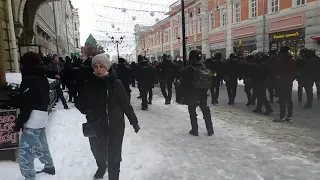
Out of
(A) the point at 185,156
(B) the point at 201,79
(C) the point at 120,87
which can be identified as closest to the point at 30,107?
(C) the point at 120,87

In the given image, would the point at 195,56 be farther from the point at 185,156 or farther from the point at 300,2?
the point at 300,2

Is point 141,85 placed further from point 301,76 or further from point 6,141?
point 6,141

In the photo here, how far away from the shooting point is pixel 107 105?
362 centimetres

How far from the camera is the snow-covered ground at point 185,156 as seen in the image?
4.34 m

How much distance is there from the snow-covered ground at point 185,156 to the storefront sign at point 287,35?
15.6 metres

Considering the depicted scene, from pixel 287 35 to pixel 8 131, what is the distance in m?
21.1

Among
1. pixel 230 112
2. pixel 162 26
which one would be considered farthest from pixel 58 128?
pixel 162 26

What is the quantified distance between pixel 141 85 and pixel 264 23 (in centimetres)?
1689

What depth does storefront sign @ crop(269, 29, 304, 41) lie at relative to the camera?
20459 millimetres

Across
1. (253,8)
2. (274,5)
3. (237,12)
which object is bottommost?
(274,5)

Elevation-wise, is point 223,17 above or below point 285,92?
above

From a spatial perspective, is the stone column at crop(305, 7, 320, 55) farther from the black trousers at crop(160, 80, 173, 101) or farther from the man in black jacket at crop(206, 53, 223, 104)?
the black trousers at crop(160, 80, 173, 101)

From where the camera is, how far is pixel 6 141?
4469mm

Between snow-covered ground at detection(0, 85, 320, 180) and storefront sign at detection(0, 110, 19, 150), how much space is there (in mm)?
302
